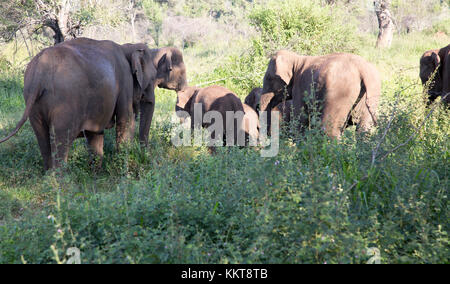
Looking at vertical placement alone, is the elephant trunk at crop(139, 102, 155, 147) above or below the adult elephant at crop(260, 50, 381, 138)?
below

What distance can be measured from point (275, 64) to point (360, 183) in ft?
13.2

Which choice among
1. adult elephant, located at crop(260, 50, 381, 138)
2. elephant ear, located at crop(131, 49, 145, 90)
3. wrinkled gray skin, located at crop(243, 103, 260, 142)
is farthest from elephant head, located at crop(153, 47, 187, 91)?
adult elephant, located at crop(260, 50, 381, 138)

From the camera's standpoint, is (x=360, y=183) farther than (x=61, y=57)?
No

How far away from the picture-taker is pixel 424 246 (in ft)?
11.2

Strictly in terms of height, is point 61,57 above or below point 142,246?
above

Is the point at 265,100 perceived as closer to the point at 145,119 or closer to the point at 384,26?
the point at 145,119

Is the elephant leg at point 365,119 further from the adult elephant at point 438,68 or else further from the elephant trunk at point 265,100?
the elephant trunk at point 265,100

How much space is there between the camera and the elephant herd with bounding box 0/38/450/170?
17.3 ft

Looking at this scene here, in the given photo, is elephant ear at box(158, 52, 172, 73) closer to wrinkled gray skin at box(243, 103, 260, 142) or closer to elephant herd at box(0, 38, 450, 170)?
elephant herd at box(0, 38, 450, 170)

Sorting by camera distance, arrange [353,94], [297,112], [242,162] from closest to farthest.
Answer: [242,162] < [353,94] < [297,112]

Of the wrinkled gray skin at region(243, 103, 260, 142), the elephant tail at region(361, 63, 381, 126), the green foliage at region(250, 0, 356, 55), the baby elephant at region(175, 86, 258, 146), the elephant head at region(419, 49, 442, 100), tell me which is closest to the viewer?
the elephant tail at region(361, 63, 381, 126)
